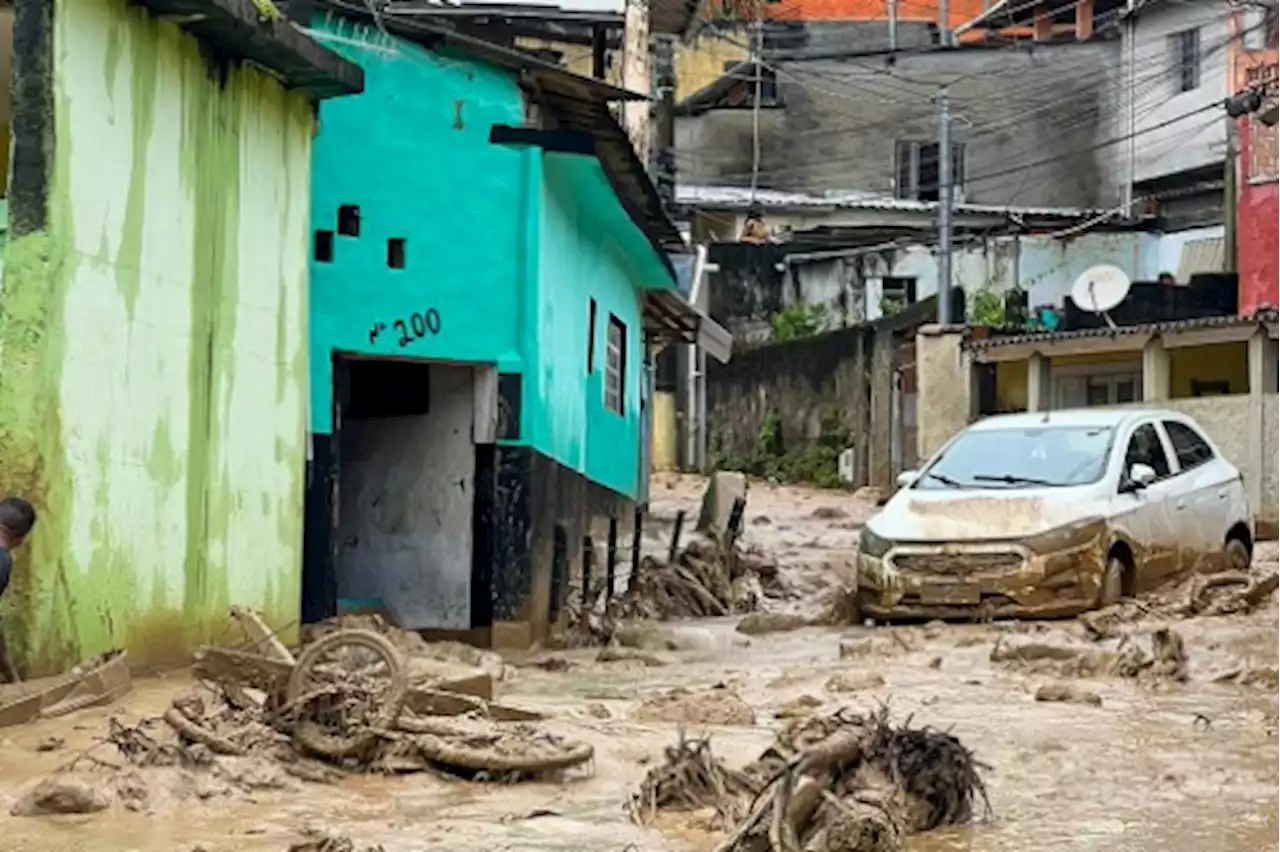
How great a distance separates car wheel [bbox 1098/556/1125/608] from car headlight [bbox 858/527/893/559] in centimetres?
163

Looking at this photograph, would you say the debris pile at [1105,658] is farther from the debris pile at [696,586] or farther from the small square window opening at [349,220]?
the small square window opening at [349,220]

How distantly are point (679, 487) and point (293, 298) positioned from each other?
2118 centimetres

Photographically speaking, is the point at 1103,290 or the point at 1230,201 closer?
the point at 1103,290

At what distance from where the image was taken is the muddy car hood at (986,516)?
13531 mm

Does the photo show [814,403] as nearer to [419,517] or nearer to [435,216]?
[419,517]

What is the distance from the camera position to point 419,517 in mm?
14320

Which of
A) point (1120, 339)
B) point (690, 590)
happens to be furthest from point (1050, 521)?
point (1120, 339)

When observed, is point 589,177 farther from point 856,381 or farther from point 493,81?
point 856,381

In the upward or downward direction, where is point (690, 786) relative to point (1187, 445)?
downward

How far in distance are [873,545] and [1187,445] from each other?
3377 mm

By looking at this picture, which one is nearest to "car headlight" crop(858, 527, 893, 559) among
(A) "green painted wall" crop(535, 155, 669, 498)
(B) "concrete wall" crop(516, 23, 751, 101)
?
(A) "green painted wall" crop(535, 155, 669, 498)

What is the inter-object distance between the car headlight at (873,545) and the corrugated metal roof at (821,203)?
23807 millimetres

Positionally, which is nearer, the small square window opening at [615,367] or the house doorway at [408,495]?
the house doorway at [408,495]

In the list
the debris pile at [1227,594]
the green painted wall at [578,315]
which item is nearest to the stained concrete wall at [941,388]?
the green painted wall at [578,315]
